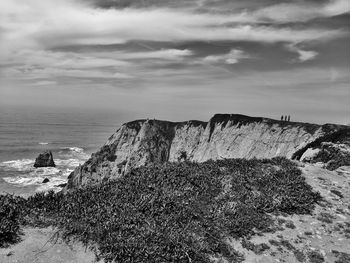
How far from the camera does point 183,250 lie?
28.2ft

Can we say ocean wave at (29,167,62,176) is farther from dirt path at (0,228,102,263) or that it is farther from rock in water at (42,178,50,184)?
dirt path at (0,228,102,263)

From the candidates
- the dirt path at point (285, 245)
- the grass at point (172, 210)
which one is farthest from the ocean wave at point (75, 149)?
the dirt path at point (285, 245)

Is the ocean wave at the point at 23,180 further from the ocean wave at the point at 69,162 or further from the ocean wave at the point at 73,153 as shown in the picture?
the ocean wave at the point at 73,153

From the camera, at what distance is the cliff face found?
49000 millimetres

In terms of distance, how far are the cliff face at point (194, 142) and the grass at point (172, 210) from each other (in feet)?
113

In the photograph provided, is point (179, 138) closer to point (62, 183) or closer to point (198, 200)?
point (62, 183)

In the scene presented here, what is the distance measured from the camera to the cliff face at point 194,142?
49.0m

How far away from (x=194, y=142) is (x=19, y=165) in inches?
1603

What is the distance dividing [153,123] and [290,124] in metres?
25.6

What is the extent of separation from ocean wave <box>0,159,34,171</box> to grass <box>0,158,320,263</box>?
201ft

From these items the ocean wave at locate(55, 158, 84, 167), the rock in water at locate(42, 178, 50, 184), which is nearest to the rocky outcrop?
the rock in water at locate(42, 178, 50, 184)

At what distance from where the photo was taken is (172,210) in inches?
420

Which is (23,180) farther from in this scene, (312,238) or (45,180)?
(312,238)

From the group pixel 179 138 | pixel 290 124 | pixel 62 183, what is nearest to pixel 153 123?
pixel 179 138
